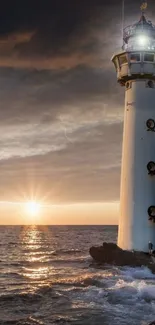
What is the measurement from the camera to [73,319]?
2069 cm

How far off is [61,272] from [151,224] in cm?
936

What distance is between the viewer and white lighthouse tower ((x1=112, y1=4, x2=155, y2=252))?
109 ft

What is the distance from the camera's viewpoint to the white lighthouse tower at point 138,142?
1309 inches

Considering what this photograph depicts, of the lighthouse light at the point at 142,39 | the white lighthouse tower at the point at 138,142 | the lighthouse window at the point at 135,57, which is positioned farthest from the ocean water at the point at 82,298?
the lighthouse light at the point at 142,39

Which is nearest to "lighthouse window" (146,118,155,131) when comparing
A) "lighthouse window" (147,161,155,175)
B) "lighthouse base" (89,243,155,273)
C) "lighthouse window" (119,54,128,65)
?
"lighthouse window" (147,161,155,175)

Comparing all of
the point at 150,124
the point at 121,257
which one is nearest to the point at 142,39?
the point at 150,124

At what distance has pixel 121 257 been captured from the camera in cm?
3347

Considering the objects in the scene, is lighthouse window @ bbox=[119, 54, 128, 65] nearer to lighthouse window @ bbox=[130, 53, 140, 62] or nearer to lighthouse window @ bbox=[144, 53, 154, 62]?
lighthouse window @ bbox=[130, 53, 140, 62]

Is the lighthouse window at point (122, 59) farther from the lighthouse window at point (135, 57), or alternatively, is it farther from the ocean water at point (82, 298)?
the ocean water at point (82, 298)

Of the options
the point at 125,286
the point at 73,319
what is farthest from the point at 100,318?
the point at 125,286

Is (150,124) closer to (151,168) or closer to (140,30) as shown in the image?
(151,168)

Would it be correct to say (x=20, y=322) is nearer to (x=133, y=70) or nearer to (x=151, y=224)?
(x=151, y=224)

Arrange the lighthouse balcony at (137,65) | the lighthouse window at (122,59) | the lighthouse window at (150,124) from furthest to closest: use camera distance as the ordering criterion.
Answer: the lighthouse window at (122,59)
the lighthouse balcony at (137,65)
the lighthouse window at (150,124)

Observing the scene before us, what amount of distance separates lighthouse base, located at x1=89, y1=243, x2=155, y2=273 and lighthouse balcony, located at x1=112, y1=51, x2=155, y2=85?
13124 mm
